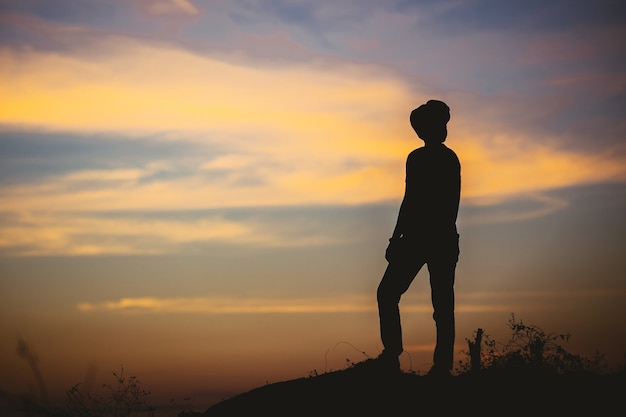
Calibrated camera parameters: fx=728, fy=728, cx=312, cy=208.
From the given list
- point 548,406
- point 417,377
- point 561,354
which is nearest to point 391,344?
point 417,377

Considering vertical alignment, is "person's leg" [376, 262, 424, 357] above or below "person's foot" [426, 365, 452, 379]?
above

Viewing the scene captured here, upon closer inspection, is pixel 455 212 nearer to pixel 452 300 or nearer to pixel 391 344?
pixel 452 300

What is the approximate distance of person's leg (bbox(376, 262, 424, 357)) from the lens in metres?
9.82

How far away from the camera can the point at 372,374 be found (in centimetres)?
1062

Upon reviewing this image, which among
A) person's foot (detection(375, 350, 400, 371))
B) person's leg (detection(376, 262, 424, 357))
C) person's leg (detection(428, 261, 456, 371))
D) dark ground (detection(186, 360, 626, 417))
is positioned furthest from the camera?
person's foot (detection(375, 350, 400, 371))

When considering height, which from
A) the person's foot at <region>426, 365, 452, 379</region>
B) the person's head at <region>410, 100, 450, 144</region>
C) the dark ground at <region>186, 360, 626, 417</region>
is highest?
the person's head at <region>410, 100, 450, 144</region>

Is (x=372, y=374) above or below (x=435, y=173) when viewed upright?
below

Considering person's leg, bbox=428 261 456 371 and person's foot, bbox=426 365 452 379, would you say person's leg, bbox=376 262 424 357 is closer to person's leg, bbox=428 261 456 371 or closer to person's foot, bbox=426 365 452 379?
person's leg, bbox=428 261 456 371

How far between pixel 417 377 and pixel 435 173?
2934 millimetres

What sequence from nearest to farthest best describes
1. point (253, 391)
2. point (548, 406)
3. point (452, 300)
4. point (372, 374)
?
1. point (548, 406)
2. point (452, 300)
3. point (372, 374)
4. point (253, 391)

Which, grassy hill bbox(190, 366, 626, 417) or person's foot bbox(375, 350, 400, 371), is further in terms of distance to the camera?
person's foot bbox(375, 350, 400, 371)

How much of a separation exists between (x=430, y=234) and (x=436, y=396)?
215cm

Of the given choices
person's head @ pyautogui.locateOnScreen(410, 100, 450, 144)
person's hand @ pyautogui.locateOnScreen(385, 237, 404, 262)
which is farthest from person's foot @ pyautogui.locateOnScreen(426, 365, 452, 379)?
person's head @ pyautogui.locateOnScreen(410, 100, 450, 144)

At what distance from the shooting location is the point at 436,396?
31.7 ft
